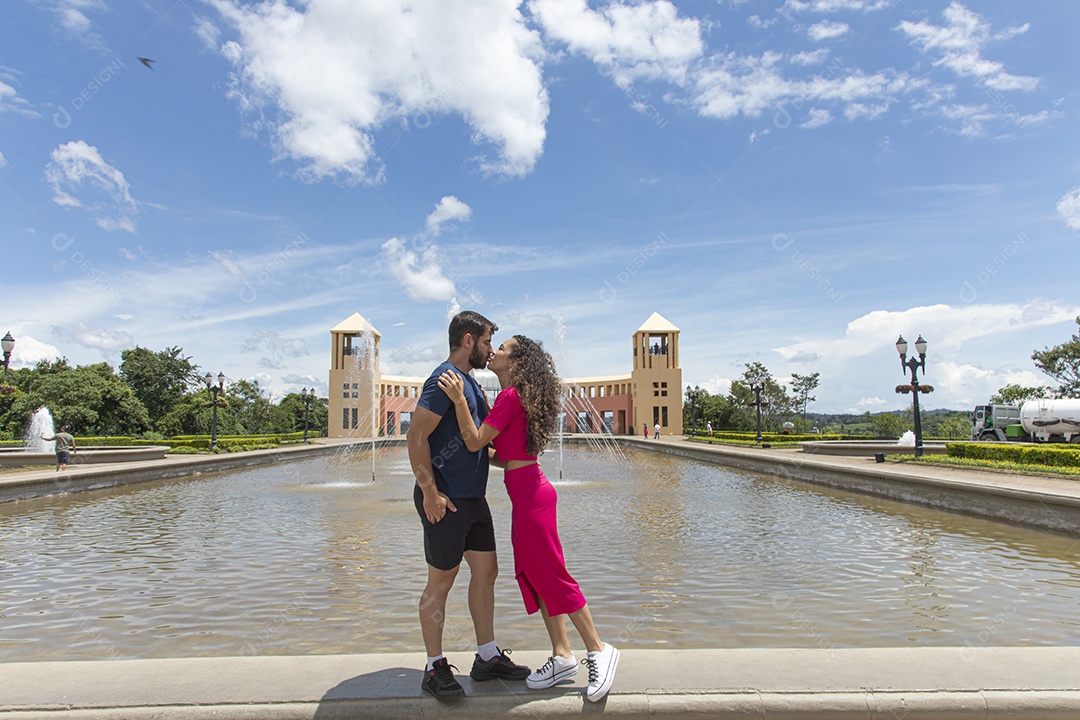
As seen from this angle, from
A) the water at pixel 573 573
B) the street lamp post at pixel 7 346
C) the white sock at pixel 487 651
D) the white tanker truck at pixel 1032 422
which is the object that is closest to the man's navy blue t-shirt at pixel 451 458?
the white sock at pixel 487 651

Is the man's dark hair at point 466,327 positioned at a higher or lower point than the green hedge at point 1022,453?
higher

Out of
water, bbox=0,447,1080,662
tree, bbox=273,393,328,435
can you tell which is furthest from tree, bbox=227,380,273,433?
water, bbox=0,447,1080,662

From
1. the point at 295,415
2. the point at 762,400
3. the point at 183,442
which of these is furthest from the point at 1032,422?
the point at 295,415

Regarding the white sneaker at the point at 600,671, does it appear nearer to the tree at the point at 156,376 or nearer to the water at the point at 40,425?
the water at the point at 40,425

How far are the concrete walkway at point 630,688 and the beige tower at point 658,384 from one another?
4726 cm

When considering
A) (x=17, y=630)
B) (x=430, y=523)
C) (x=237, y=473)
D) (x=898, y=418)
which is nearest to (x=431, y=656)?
(x=430, y=523)

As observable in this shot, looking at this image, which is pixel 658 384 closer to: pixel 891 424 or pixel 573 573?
pixel 891 424

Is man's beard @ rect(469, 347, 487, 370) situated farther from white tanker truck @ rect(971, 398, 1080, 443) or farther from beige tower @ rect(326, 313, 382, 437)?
beige tower @ rect(326, 313, 382, 437)

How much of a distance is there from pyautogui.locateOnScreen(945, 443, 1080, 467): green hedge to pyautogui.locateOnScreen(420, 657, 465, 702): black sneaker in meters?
15.3

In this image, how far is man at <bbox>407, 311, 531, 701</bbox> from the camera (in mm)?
2680

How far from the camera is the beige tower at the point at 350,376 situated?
4878 centimetres

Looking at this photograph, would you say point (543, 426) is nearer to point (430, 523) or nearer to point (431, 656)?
point (430, 523)

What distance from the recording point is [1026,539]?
754 centimetres

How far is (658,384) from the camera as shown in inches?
1977
